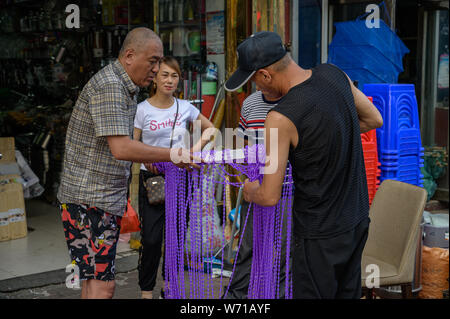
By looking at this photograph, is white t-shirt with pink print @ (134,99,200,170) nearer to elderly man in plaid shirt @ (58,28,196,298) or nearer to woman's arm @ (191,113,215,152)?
woman's arm @ (191,113,215,152)

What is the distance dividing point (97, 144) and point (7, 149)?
162 inches

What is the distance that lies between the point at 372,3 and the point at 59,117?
4.75 meters

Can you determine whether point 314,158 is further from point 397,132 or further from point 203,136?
point 397,132

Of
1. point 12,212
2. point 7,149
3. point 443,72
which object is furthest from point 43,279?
point 443,72

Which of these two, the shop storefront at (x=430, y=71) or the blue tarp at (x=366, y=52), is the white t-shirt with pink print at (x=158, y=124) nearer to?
the blue tarp at (x=366, y=52)

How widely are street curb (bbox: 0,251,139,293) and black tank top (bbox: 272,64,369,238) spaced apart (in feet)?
10.1

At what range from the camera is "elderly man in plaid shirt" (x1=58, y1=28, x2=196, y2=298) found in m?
3.14

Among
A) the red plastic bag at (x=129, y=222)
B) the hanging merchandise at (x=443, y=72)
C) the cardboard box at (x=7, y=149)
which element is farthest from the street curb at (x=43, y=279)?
the hanging merchandise at (x=443, y=72)

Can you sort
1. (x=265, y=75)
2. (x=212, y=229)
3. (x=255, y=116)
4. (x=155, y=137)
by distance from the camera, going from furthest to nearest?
(x=155, y=137), (x=255, y=116), (x=212, y=229), (x=265, y=75)

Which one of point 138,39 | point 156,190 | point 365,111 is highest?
point 138,39

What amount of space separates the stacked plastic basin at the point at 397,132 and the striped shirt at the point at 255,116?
137 centimetres

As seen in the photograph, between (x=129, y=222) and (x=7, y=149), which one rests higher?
(x=7, y=149)

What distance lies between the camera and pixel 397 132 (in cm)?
492

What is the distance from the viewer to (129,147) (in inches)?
123
